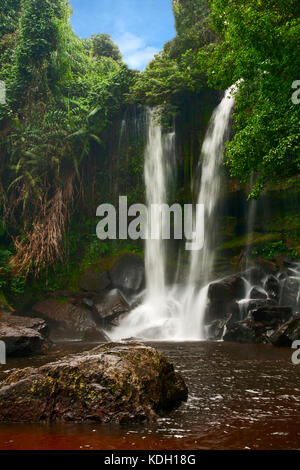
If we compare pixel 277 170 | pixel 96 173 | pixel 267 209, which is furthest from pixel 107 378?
pixel 96 173

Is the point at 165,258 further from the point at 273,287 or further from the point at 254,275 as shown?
the point at 273,287

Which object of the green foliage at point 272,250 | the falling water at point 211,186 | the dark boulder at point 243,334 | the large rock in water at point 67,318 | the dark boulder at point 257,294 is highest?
the falling water at point 211,186

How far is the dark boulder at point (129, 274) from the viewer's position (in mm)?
14180

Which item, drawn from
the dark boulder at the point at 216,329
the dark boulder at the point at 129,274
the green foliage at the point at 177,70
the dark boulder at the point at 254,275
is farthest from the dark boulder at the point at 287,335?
the green foliage at the point at 177,70

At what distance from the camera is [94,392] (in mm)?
3512

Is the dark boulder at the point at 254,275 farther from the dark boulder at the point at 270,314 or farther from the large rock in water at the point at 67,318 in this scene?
the large rock in water at the point at 67,318

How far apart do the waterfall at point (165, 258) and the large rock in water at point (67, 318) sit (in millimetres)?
1136

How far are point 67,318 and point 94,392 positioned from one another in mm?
9619

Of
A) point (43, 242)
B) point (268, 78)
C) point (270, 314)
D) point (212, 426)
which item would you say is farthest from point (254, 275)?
point (212, 426)

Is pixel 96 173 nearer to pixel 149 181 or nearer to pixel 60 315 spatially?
pixel 149 181

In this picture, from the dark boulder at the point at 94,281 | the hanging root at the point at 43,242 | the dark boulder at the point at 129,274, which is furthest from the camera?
the dark boulder at the point at 129,274
